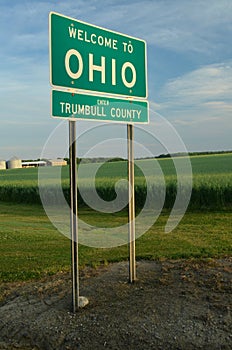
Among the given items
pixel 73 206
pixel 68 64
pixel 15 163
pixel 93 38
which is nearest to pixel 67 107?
pixel 68 64

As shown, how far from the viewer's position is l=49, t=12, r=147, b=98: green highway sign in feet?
14.6

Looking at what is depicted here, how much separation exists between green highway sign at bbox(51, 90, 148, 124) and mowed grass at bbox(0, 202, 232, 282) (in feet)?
8.19

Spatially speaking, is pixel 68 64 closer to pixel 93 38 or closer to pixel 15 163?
pixel 93 38

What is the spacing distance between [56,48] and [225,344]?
126 inches

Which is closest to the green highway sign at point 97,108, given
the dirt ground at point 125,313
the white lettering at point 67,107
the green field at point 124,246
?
the white lettering at point 67,107

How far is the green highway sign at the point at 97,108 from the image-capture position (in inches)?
175

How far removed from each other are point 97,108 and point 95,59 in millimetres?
540

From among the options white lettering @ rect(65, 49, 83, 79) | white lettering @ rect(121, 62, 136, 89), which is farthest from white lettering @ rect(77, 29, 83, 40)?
white lettering @ rect(121, 62, 136, 89)

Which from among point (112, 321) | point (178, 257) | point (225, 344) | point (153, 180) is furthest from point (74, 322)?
point (153, 180)

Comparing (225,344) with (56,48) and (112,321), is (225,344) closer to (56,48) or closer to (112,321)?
(112,321)

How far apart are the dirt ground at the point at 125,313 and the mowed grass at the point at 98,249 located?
1.09 meters

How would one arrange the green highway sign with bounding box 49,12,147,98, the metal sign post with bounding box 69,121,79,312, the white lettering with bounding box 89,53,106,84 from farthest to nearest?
1. the white lettering with bounding box 89,53,106,84
2. the metal sign post with bounding box 69,121,79,312
3. the green highway sign with bounding box 49,12,147,98

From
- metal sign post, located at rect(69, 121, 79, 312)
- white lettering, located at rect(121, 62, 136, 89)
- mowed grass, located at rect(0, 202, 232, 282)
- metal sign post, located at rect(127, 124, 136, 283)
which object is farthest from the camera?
mowed grass, located at rect(0, 202, 232, 282)

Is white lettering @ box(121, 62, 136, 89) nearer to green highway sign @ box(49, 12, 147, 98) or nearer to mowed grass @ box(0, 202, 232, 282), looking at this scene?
green highway sign @ box(49, 12, 147, 98)
